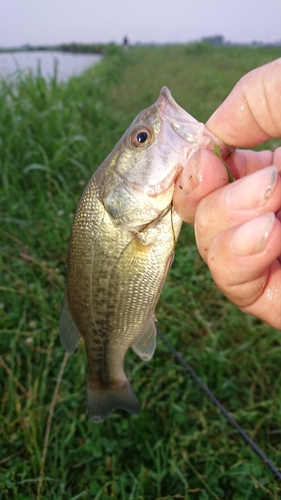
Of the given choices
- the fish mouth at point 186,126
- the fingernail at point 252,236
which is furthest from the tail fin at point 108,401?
the fish mouth at point 186,126

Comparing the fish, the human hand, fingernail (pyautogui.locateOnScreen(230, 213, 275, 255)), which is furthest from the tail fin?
fingernail (pyautogui.locateOnScreen(230, 213, 275, 255))

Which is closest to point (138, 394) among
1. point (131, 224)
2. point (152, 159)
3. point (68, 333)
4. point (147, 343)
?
point (147, 343)

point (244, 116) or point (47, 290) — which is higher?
point (244, 116)

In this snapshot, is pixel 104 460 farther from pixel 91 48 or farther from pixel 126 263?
pixel 91 48

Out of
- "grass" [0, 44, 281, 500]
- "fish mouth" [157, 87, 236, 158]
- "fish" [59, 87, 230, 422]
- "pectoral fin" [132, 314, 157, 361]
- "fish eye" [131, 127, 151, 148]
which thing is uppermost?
"fish mouth" [157, 87, 236, 158]

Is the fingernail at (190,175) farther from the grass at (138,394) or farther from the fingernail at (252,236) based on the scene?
the grass at (138,394)

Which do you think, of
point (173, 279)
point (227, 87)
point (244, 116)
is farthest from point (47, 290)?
point (227, 87)

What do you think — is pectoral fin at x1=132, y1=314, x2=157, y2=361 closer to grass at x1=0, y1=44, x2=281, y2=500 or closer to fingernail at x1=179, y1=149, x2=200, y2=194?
grass at x1=0, y1=44, x2=281, y2=500
